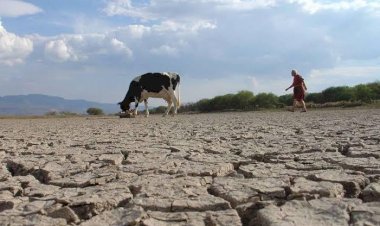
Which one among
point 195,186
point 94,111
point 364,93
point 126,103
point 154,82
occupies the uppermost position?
point 154,82

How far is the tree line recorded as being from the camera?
2930 cm

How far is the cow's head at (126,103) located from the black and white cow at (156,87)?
11 cm

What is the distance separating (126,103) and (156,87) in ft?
4.90

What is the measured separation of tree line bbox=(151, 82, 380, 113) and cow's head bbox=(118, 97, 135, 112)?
1152 centimetres

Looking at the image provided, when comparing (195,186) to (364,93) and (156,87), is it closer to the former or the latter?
(156,87)

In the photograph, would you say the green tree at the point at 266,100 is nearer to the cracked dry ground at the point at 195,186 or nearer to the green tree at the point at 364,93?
the green tree at the point at 364,93

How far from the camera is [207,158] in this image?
16.7 feet

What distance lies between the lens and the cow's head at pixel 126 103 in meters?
20.1

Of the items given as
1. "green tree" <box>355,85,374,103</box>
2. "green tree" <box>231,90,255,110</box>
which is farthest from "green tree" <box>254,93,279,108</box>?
"green tree" <box>355,85,374,103</box>

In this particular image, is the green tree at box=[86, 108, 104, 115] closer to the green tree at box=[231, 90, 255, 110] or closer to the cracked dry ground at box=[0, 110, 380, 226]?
the green tree at box=[231, 90, 255, 110]

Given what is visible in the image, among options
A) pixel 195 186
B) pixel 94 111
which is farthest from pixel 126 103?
pixel 94 111

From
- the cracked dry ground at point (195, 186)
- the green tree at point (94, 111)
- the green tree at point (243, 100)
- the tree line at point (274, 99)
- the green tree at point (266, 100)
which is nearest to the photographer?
the cracked dry ground at point (195, 186)

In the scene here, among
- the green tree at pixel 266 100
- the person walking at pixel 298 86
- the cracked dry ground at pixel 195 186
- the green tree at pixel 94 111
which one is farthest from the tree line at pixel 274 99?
the cracked dry ground at pixel 195 186

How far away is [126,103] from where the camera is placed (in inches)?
797
